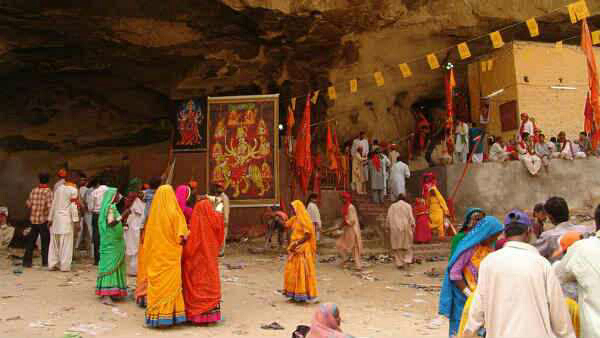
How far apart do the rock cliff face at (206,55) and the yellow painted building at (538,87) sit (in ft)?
3.25

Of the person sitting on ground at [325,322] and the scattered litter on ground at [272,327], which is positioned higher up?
the person sitting on ground at [325,322]

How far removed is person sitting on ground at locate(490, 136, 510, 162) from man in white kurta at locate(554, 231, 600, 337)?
11.7 meters

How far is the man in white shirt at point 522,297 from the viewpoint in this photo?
2.97 m

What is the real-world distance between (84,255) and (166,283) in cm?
613

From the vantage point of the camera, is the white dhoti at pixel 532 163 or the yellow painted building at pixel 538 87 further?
the yellow painted building at pixel 538 87

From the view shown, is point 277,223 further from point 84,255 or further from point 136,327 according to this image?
point 136,327

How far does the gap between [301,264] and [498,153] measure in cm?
902

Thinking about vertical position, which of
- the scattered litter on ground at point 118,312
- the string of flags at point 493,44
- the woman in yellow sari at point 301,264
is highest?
the string of flags at point 493,44

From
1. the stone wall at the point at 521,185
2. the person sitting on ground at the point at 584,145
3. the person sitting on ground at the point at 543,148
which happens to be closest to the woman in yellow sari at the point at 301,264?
the stone wall at the point at 521,185

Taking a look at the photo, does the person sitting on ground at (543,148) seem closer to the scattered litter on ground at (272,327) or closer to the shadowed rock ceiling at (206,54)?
the shadowed rock ceiling at (206,54)

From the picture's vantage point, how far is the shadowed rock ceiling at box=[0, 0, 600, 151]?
13.4 meters

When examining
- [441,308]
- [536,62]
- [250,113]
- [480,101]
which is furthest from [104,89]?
[441,308]

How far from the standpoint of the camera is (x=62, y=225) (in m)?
9.20

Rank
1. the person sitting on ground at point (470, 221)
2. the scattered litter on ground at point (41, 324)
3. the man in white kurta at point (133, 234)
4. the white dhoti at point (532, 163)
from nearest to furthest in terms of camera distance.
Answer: the person sitting on ground at point (470, 221) < the scattered litter on ground at point (41, 324) < the man in white kurta at point (133, 234) < the white dhoti at point (532, 163)
